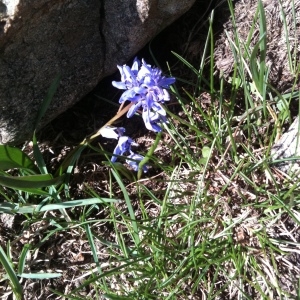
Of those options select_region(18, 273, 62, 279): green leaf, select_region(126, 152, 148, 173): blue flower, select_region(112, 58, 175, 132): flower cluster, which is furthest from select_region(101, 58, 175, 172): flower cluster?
select_region(18, 273, 62, 279): green leaf

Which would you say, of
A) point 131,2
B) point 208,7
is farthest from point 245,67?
point 131,2

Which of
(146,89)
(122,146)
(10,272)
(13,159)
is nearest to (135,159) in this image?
(122,146)

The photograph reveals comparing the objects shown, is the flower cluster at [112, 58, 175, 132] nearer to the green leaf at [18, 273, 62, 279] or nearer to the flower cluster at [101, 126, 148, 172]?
the flower cluster at [101, 126, 148, 172]

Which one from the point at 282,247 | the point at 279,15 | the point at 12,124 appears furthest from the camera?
the point at 279,15

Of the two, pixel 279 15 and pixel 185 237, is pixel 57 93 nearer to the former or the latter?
pixel 185 237

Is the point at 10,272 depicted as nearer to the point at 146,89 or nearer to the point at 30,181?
the point at 30,181

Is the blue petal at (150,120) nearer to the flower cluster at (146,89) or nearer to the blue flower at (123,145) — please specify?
the flower cluster at (146,89)
